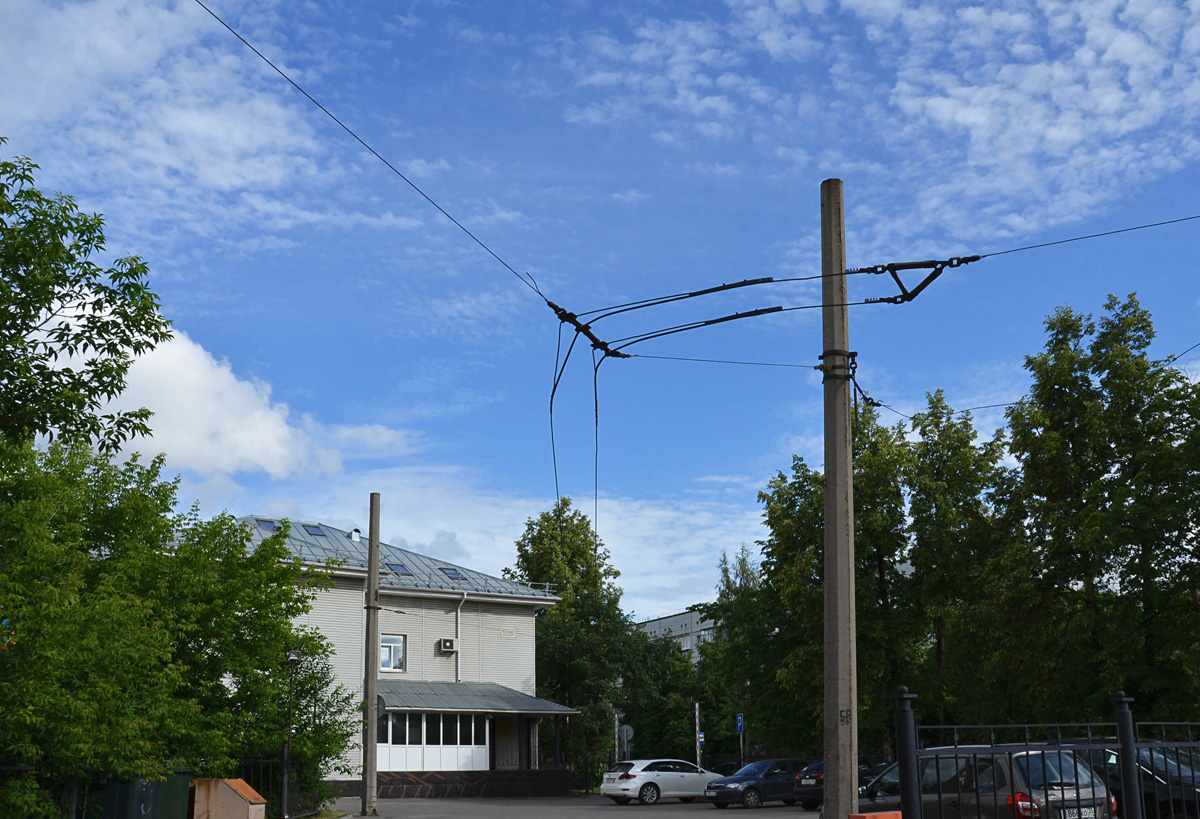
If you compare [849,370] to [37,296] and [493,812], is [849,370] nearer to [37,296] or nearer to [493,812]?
[37,296]

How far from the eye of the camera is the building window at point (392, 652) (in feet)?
134

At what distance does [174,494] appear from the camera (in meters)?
23.1

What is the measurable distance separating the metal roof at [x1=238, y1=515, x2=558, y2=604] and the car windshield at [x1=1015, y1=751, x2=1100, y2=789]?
31.9m

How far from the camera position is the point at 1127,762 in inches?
378

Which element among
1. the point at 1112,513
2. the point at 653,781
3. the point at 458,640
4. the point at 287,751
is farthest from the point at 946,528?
the point at 287,751

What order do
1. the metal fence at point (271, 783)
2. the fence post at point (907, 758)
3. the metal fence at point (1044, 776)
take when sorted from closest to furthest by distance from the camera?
the fence post at point (907, 758) < the metal fence at point (1044, 776) < the metal fence at point (271, 783)

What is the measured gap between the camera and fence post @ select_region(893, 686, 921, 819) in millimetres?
7816

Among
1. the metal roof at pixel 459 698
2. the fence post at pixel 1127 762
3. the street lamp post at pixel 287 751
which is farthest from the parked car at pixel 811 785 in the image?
the fence post at pixel 1127 762

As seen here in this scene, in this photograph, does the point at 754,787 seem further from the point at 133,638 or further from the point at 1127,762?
the point at 1127,762

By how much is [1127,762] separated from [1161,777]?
25.4 inches

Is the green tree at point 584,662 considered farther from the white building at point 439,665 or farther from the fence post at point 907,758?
the fence post at point 907,758

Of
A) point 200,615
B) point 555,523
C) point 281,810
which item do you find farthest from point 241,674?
point 555,523

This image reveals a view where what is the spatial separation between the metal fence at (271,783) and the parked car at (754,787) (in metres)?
14.0

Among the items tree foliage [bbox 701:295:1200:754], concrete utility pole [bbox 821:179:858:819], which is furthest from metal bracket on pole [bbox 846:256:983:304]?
tree foliage [bbox 701:295:1200:754]
